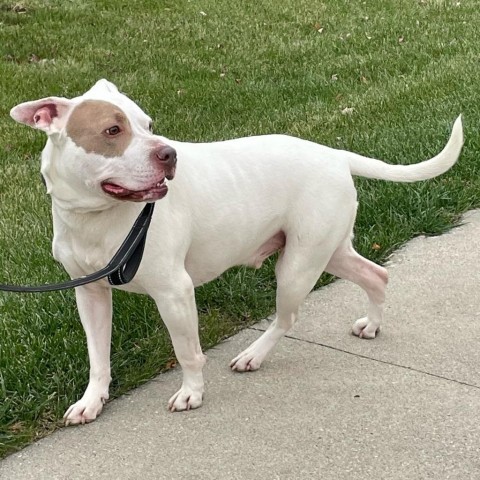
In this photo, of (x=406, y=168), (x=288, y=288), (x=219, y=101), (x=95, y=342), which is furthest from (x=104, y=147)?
(x=219, y=101)

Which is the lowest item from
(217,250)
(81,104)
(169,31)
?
(169,31)

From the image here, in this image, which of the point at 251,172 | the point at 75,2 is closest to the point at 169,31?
the point at 75,2

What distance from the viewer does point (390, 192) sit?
210 inches

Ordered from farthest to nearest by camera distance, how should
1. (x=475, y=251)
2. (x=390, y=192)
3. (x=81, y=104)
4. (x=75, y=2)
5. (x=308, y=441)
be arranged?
(x=75, y=2) → (x=390, y=192) → (x=475, y=251) → (x=308, y=441) → (x=81, y=104)

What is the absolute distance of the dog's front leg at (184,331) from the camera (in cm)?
316

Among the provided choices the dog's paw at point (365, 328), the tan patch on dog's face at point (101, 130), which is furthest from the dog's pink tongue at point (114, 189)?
the dog's paw at point (365, 328)

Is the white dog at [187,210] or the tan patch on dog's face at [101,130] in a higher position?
the tan patch on dog's face at [101,130]

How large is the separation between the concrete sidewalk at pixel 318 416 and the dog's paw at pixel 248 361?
39mm

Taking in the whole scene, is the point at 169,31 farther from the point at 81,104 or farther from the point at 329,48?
the point at 81,104

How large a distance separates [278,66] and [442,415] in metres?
5.93

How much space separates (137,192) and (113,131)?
22 cm

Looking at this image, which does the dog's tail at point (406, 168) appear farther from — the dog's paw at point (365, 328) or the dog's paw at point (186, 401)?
the dog's paw at point (186, 401)

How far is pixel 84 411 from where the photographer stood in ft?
11.1

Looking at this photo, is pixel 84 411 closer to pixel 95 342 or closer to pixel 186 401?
pixel 95 342
